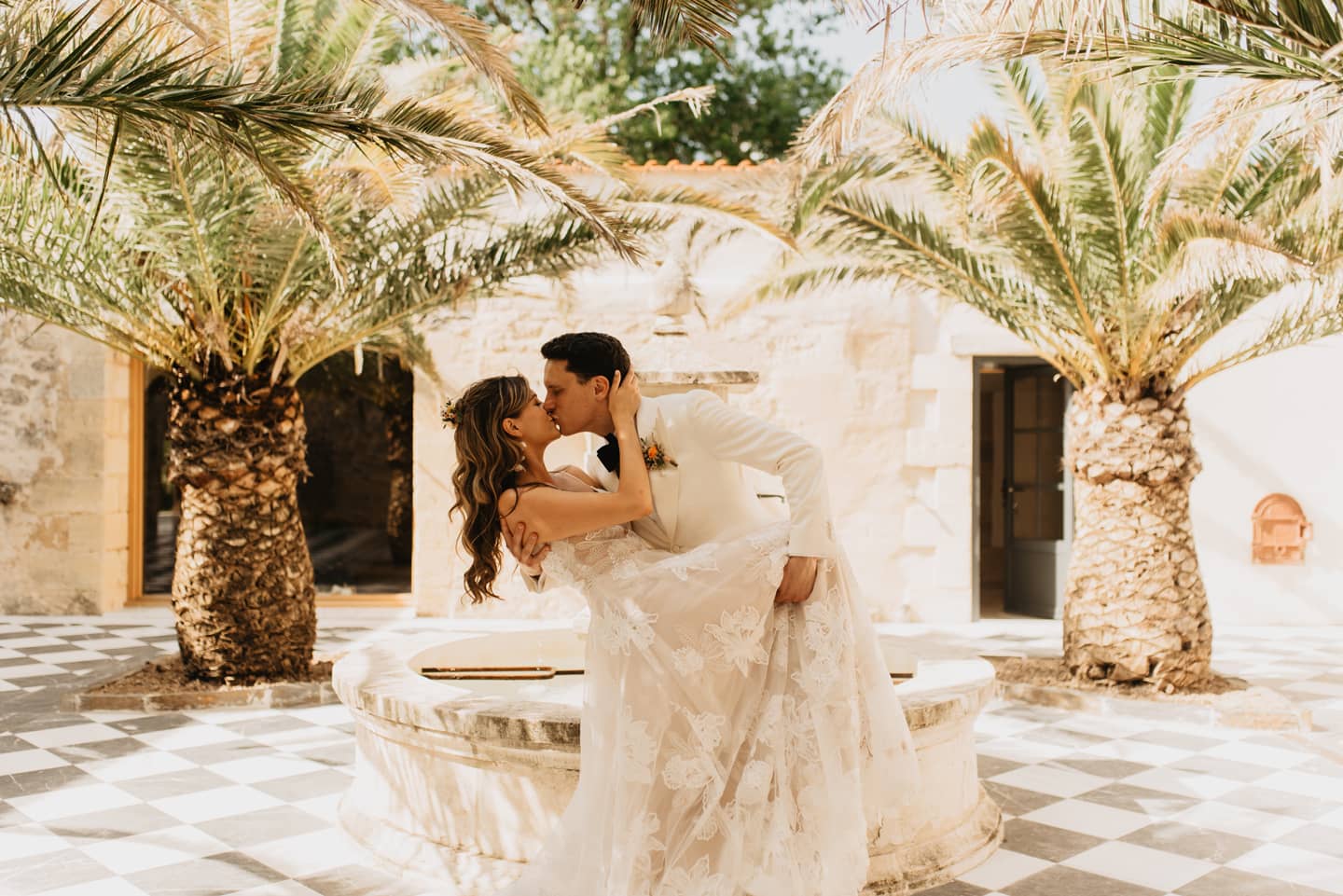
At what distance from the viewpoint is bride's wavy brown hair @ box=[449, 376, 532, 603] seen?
10.5ft

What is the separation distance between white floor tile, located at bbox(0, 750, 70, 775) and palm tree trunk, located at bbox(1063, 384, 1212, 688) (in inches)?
234

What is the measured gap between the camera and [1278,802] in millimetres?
5227

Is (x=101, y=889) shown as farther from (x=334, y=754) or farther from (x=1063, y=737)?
(x=1063, y=737)

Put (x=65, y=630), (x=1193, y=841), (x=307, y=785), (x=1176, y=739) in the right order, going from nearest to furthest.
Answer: (x=1193, y=841), (x=307, y=785), (x=1176, y=739), (x=65, y=630)

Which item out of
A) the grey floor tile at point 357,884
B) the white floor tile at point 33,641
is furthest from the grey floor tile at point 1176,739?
the white floor tile at point 33,641

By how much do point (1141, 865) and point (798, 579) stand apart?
2.15 metres

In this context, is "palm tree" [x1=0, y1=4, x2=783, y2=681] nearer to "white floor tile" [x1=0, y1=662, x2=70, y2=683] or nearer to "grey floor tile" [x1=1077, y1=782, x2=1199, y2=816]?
"white floor tile" [x1=0, y1=662, x2=70, y2=683]

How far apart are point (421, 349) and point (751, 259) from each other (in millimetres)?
3188

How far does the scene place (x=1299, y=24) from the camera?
4469 millimetres

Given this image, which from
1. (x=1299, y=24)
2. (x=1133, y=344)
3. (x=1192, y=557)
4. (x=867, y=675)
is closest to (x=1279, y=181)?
(x=1133, y=344)

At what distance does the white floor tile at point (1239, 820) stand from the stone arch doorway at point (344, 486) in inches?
314

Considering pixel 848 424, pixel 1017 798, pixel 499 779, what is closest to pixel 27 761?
pixel 499 779

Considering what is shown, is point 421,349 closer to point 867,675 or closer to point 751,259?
point 751,259

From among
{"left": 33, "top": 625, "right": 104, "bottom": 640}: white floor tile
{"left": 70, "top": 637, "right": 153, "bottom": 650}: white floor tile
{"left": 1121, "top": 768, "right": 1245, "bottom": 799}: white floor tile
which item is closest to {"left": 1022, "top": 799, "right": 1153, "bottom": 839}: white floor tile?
{"left": 1121, "top": 768, "right": 1245, "bottom": 799}: white floor tile
